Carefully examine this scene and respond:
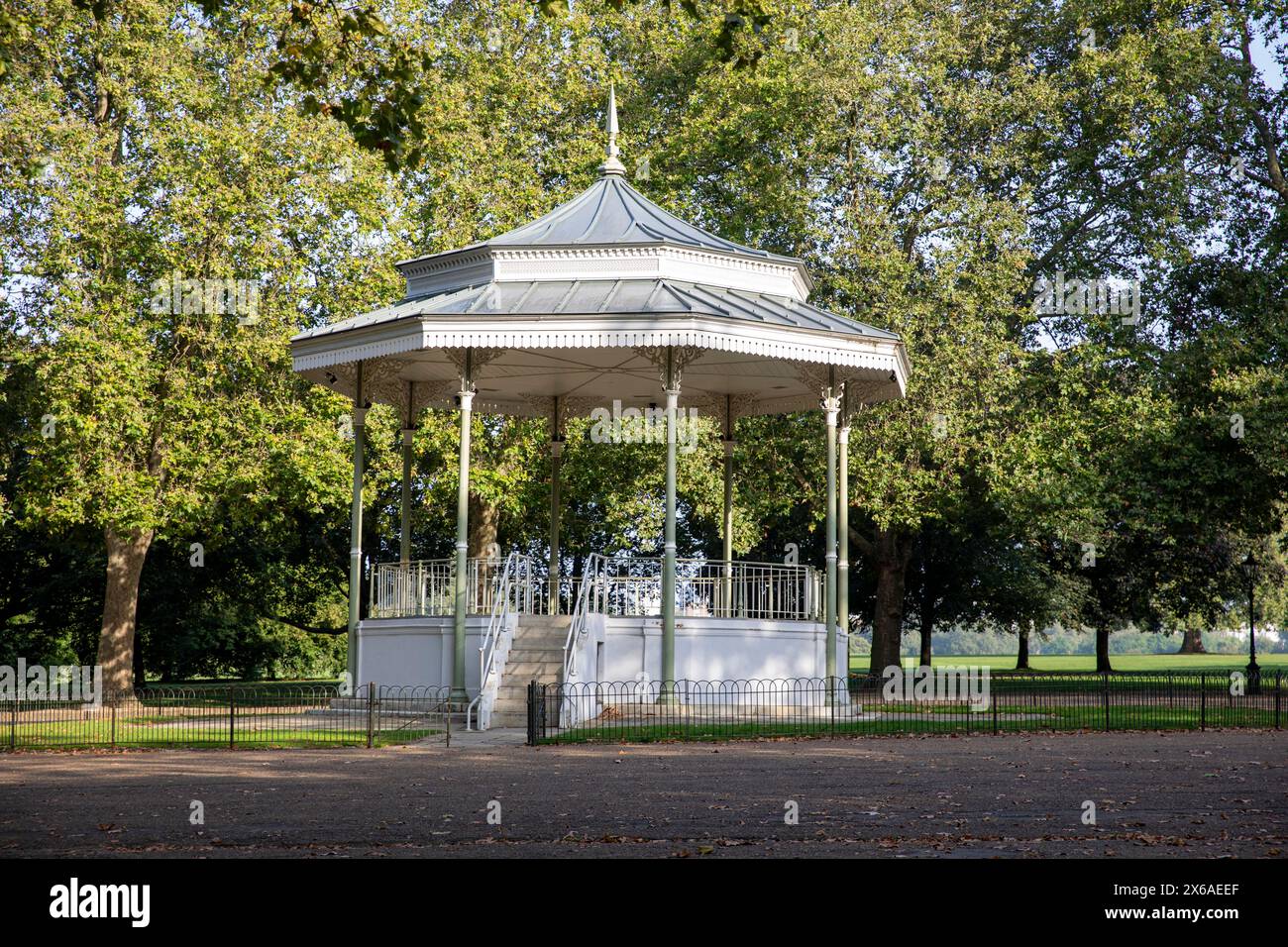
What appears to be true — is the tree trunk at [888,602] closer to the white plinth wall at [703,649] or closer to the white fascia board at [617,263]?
the white plinth wall at [703,649]

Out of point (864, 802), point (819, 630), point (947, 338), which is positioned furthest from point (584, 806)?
point (947, 338)

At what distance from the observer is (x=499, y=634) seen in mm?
23781

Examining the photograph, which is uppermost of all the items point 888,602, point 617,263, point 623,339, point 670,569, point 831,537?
point 617,263

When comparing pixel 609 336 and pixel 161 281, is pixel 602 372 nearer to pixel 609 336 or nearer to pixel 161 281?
pixel 609 336

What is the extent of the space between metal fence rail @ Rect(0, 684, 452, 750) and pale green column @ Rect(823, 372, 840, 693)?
6.90 meters

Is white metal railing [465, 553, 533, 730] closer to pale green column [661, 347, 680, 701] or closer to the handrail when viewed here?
the handrail

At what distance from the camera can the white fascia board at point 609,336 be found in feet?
75.5

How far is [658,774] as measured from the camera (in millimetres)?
14828

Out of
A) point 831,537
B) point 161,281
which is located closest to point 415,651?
point 831,537

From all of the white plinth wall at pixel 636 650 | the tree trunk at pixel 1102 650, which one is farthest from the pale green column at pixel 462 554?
the tree trunk at pixel 1102 650

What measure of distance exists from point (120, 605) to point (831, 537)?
1876 cm

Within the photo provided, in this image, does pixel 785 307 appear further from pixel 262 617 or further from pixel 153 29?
pixel 262 617

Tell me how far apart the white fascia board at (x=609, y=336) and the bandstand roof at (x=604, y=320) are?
0.07 ft
